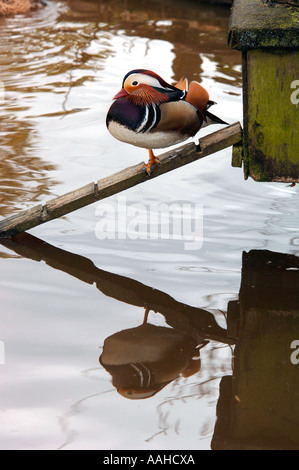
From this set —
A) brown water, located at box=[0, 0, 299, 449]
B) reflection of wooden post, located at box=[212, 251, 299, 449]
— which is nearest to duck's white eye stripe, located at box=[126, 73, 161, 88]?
brown water, located at box=[0, 0, 299, 449]

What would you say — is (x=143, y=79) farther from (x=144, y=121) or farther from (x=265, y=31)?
(x=265, y=31)

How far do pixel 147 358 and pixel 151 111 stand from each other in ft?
3.84

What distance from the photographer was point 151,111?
324 cm

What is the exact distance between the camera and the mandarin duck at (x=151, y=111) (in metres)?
3.25

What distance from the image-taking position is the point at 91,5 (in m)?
9.48

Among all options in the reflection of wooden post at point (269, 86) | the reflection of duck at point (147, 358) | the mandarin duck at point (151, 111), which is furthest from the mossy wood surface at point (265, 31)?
the reflection of duck at point (147, 358)

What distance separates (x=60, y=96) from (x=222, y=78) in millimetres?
1614

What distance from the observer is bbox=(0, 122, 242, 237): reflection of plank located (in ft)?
12.0

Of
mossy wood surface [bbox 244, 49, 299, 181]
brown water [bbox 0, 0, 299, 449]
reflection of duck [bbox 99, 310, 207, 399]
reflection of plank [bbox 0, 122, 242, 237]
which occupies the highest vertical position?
mossy wood surface [bbox 244, 49, 299, 181]

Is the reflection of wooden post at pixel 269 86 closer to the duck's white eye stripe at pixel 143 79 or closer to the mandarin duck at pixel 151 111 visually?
the mandarin duck at pixel 151 111

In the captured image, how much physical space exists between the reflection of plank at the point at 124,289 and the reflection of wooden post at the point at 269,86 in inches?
31.8

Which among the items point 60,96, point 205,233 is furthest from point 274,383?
point 60,96

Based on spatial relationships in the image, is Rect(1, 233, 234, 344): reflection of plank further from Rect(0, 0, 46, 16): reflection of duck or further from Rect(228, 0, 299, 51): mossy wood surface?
Rect(0, 0, 46, 16): reflection of duck

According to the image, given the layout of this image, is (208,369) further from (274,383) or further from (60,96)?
(60,96)
